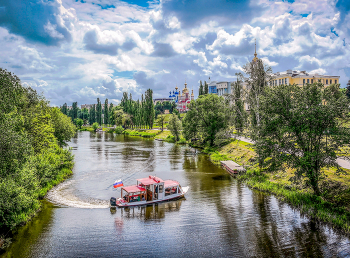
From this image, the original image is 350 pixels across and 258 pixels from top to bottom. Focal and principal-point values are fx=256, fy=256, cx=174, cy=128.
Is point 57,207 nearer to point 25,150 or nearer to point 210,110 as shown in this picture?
point 25,150

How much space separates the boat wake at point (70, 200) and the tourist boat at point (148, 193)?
1560mm

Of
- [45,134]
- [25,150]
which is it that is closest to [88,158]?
[45,134]

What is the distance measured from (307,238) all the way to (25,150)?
66.7 feet

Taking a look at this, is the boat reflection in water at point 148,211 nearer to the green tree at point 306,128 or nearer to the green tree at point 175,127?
the green tree at point 306,128

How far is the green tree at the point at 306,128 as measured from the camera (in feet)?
66.2

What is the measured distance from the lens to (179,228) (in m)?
18.6

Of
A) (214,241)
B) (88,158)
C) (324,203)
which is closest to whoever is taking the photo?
(214,241)

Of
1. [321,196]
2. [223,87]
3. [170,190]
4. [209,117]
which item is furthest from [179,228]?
[223,87]

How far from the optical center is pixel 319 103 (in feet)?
70.1

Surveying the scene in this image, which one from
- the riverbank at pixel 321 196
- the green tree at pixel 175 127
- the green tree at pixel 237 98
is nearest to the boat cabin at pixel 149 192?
the riverbank at pixel 321 196

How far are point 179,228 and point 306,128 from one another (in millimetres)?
12802

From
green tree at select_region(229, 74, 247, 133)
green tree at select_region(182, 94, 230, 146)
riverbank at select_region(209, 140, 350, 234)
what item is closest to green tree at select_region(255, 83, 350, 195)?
riverbank at select_region(209, 140, 350, 234)

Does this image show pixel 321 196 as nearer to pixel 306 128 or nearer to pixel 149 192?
pixel 306 128

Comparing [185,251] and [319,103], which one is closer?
[185,251]
